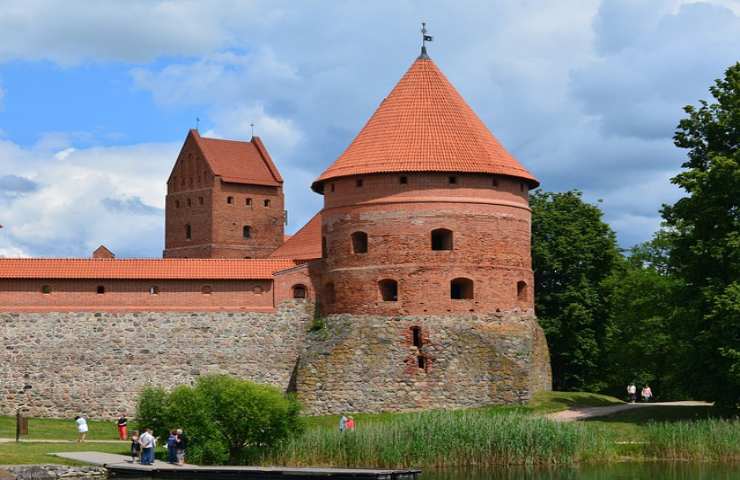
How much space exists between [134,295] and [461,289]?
Answer: 801 cm

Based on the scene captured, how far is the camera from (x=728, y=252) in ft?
95.0

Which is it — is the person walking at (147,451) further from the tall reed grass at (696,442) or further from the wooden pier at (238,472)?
the tall reed grass at (696,442)

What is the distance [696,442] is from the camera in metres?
25.9

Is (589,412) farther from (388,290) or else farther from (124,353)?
(124,353)

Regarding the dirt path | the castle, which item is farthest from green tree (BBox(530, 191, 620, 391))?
the dirt path

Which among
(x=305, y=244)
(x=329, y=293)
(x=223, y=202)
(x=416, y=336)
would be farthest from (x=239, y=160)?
(x=416, y=336)

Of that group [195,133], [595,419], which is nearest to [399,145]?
[595,419]

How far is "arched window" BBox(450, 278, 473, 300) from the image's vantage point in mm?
33094

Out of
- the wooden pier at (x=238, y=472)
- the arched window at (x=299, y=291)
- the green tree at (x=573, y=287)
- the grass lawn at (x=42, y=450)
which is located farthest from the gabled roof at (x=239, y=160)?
the wooden pier at (x=238, y=472)

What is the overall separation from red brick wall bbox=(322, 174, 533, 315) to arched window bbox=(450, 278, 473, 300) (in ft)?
0.71

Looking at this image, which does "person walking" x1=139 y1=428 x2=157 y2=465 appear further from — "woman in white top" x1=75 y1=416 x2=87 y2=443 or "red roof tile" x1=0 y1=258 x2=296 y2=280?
"red roof tile" x1=0 y1=258 x2=296 y2=280

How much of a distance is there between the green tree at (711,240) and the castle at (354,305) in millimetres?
4514

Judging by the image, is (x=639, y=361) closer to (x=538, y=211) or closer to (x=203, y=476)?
(x=538, y=211)

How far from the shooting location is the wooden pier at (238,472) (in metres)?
23.5
